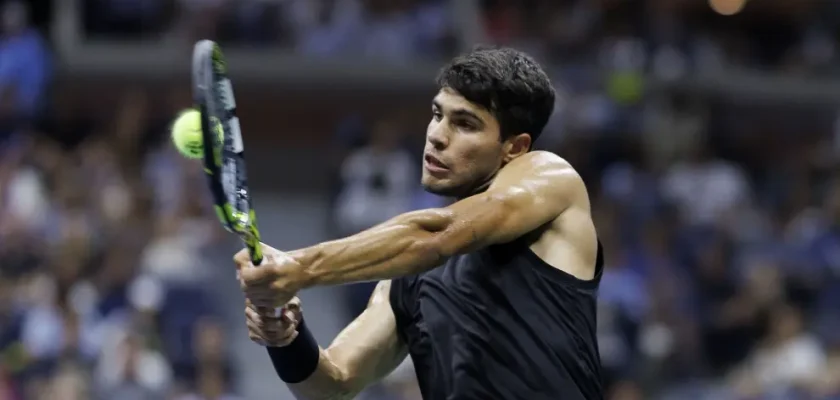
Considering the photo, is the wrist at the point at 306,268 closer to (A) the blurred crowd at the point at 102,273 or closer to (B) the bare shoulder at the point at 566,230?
(B) the bare shoulder at the point at 566,230

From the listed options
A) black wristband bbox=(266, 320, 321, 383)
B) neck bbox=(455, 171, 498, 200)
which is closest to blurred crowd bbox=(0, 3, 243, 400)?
black wristband bbox=(266, 320, 321, 383)

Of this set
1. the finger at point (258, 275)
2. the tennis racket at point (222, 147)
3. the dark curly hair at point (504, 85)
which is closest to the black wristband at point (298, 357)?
the tennis racket at point (222, 147)

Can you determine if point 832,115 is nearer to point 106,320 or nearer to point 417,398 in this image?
point 417,398

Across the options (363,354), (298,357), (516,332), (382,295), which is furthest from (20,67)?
(516,332)

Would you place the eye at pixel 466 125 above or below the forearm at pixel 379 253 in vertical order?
above

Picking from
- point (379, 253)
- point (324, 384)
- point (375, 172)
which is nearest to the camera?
point (379, 253)

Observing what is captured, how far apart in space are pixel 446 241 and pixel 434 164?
1.42ft

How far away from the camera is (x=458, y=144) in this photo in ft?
13.7

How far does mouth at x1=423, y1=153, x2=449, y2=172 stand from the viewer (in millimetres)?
4180

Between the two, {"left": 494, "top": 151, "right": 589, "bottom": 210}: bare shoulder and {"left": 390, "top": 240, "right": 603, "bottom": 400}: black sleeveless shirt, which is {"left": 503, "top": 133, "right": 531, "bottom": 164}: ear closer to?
{"left": 494, "top": 151, "right": 589, "bottom": 210}: bare shoulder

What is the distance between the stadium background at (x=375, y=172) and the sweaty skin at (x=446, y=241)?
5.71 metres

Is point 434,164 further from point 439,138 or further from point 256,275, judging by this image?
point 256,275

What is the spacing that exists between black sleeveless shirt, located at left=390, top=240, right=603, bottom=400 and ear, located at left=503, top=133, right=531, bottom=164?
292 mm

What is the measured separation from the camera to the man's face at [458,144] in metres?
4.17
